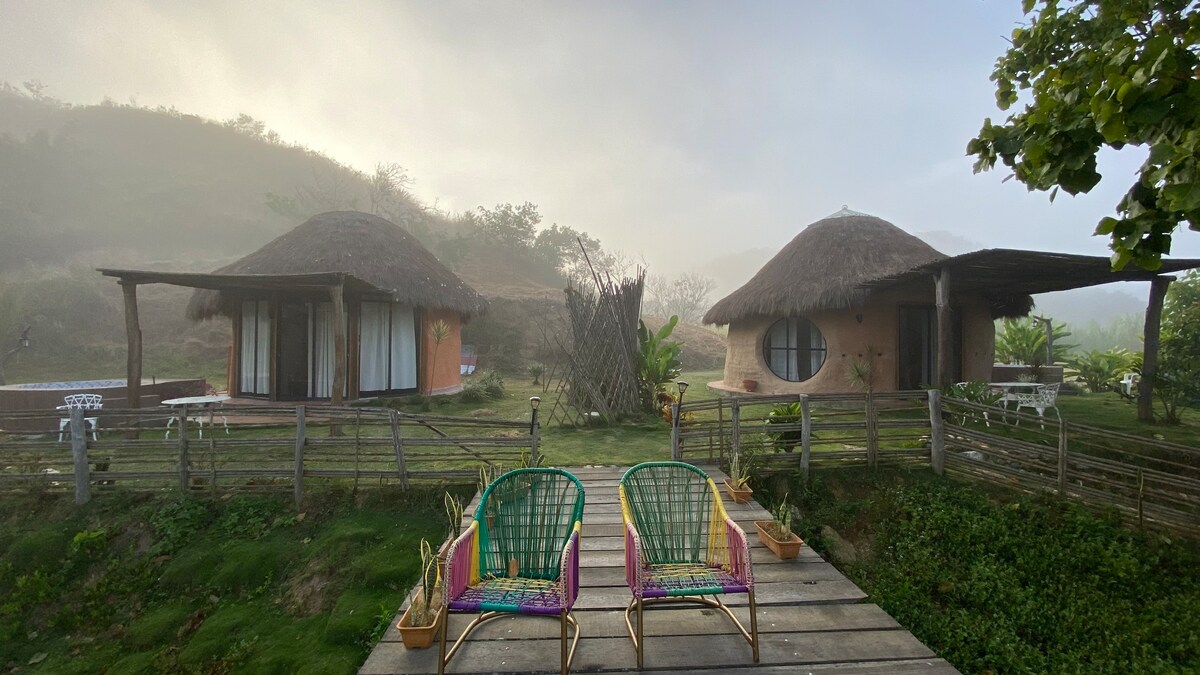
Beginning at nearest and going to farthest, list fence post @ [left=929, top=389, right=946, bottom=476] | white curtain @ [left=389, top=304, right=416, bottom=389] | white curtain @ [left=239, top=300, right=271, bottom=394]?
fence post @ [left=929, top=389, right=946, bottom=476] < white curtain @ [left=239, top=300, right=271, bottom=394] < white curtain @ [left=389, top=304, right=416, bottom=389]

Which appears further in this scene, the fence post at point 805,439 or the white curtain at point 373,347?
the white curtain at point 373,347

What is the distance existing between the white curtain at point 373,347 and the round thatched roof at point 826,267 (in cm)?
754

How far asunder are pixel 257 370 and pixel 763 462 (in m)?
9.89

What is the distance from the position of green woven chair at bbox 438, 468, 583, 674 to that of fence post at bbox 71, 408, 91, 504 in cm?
522

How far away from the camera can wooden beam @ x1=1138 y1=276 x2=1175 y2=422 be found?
8.77 meters

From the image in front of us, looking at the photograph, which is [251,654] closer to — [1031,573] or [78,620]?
[78,620]

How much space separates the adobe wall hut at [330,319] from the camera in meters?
10.3

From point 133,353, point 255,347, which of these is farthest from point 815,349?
point 133,353

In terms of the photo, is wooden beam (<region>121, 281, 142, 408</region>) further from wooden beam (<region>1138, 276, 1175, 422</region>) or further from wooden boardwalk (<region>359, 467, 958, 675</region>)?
wooden beam (<region>1138, 276, 1175, 422</region>)

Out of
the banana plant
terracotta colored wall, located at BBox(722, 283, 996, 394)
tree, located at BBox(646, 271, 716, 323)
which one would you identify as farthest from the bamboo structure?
tree, located at BBox(646, 271, 716, 323)

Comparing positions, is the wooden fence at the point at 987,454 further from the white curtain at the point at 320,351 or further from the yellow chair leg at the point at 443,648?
the white curtain at the point at 320,351

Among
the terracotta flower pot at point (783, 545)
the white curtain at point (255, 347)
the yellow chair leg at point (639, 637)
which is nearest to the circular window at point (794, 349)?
the terracotta flower pot at point (783, 545)

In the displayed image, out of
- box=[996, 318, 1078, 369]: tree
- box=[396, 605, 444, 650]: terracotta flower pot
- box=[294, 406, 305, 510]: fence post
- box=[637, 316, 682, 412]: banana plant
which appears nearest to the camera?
box=[396, 605, 444, 650]: terracotta flower pot

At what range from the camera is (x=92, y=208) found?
34781mm
